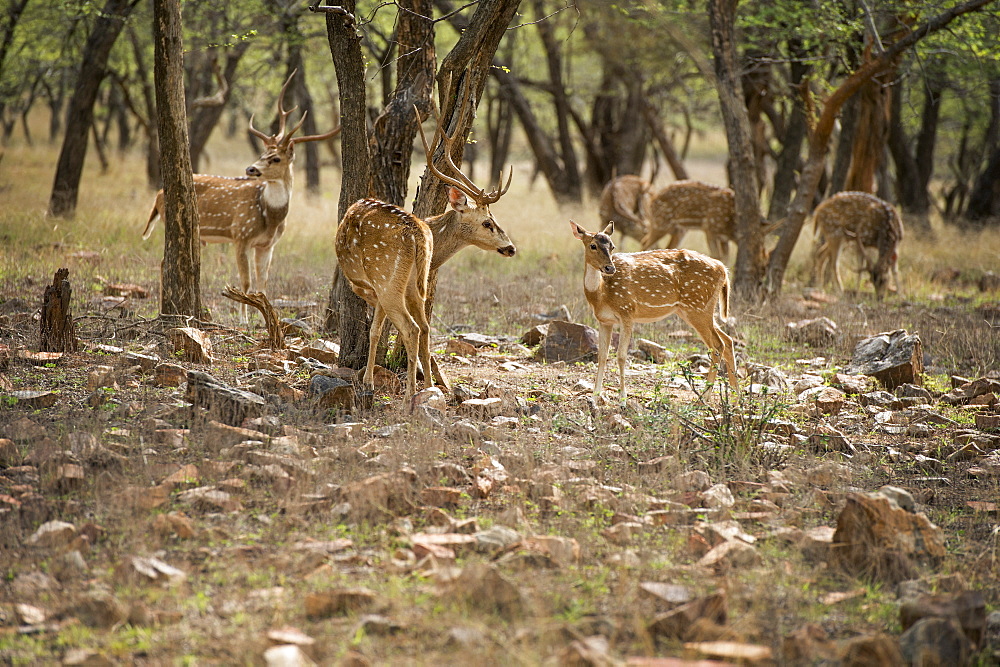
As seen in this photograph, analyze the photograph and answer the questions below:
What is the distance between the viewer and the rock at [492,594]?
11.4ft

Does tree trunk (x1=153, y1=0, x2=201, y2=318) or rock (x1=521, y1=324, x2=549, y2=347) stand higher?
tree trunk (x1=153, y1=0, x2=201, y2=318)

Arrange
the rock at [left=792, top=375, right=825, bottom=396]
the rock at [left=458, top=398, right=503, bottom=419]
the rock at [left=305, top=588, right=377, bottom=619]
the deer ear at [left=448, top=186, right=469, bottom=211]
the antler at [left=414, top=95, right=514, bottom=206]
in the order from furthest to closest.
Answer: the rock at [left=792, top=375, right=825, bottom=396], the deer ear at [left=448, top=186, right=469, bottom=211], the antler at [left=414, top=95, right=514, bottom=206], the rock at [left=458, top=398, right=503, bottom=419], the rock at [left=305, top=588, right=377, bottom=619]

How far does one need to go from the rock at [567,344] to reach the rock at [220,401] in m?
2.94

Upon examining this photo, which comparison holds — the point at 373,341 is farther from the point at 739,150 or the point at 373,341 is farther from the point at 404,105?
the point at 739,150

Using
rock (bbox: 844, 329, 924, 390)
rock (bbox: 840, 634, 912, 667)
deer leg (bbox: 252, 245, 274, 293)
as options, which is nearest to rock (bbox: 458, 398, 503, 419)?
rock (bbox: 840, 634, 912, 667)

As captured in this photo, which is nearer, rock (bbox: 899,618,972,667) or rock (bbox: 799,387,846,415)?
rock (bbox: 899,618,972,667)

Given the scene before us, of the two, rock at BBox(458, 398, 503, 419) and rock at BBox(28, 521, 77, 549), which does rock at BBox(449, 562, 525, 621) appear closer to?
rock at BBox(28, 521, 77, 549)

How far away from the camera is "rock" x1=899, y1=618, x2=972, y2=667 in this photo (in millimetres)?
3154

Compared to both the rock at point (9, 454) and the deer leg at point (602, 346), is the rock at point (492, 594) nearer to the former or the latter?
the rock at point (9, 454)

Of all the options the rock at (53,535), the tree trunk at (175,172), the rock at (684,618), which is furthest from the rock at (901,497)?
the tree trunk at (175,172)

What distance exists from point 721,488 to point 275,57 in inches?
445

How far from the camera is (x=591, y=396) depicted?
636 centimetres

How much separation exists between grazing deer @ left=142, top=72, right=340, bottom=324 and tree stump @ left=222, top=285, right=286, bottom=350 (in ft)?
5.19

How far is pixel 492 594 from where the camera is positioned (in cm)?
350
